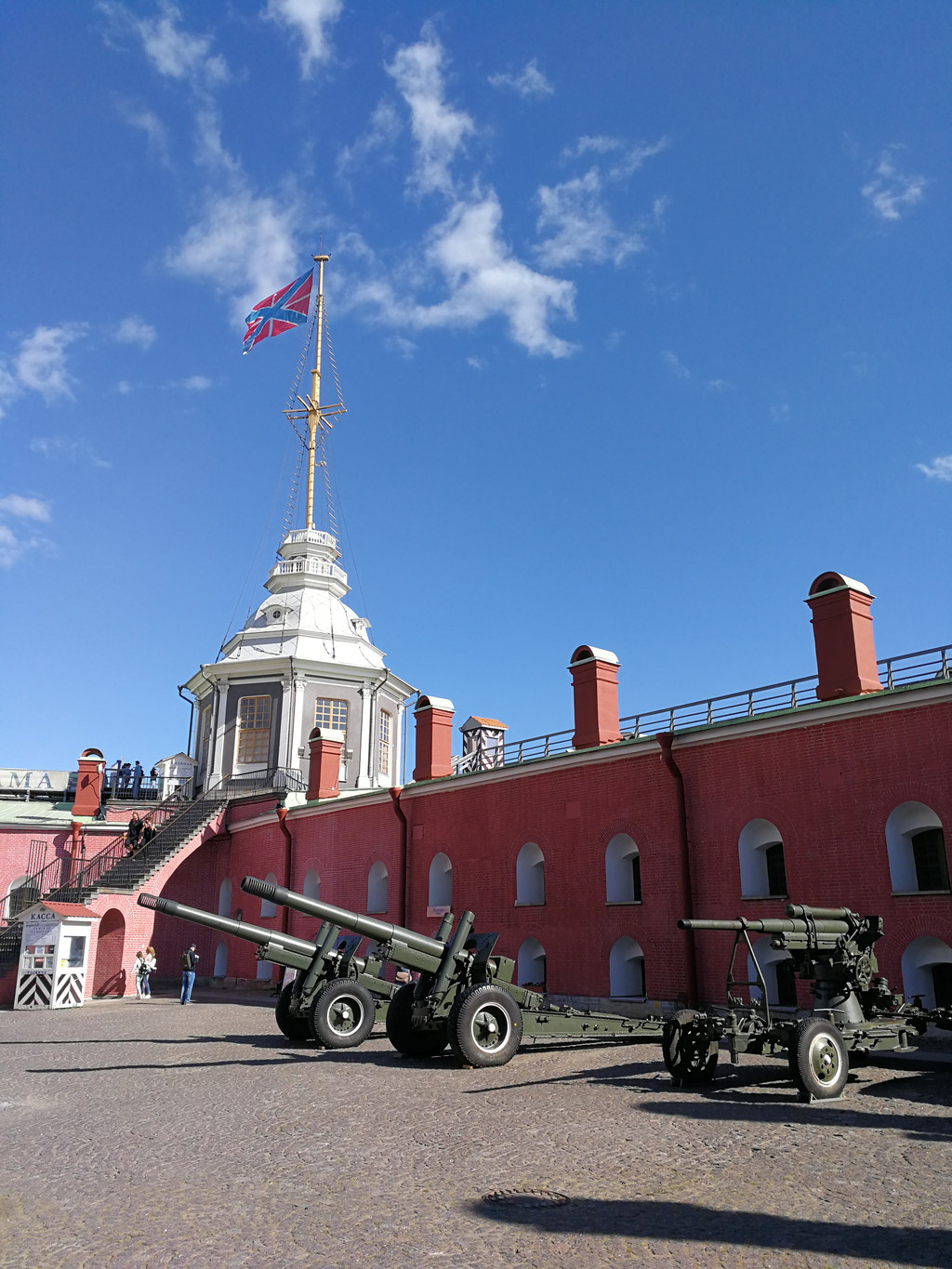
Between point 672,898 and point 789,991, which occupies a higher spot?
point 672,898

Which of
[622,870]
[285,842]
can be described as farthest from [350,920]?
[285,842]

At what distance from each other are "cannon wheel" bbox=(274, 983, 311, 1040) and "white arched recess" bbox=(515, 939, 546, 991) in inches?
233

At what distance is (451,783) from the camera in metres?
22.2

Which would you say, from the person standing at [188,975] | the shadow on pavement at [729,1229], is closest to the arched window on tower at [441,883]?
the person standing at [188,975]

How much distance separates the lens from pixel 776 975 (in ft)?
53.0

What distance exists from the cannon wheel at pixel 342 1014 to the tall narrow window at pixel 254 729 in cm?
1941

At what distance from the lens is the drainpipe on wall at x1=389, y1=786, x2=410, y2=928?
898 inches

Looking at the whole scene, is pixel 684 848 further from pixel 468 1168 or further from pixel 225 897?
pixel 225 897

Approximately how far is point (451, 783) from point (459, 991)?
359 inches

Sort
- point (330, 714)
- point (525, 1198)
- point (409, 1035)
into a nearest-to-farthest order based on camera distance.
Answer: point (525, 1198), point (409, 1035), point (330, 714)

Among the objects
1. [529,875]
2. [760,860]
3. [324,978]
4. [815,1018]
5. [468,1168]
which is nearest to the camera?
[468,1168]

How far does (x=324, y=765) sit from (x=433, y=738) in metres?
5.52

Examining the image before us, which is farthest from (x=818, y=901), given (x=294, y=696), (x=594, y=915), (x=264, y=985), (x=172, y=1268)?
(x=294, y=696)

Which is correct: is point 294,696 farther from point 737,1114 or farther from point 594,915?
point 737,1114
